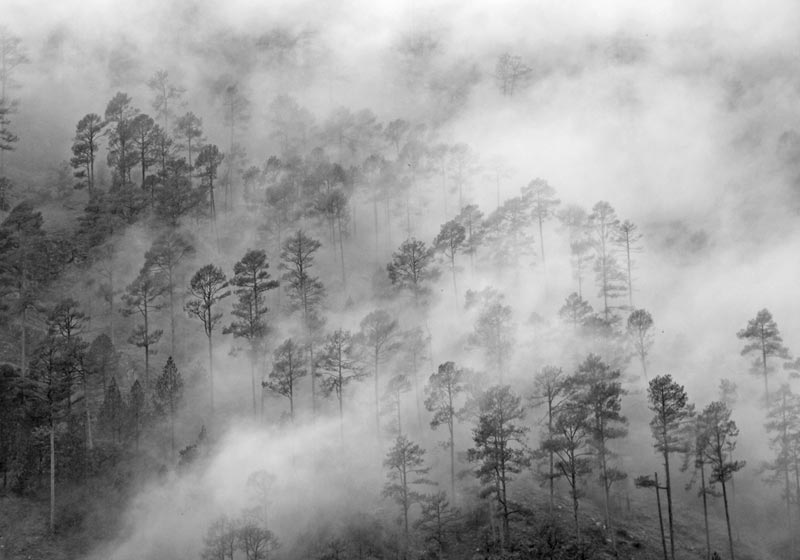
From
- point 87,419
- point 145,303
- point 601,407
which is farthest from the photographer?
point 145,303

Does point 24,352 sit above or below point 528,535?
above

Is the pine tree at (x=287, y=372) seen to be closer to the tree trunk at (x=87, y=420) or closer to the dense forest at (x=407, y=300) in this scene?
the dense forest at (x=407, y=300)

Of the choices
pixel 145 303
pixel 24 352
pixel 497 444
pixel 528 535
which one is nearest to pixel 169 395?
pixel 145 303

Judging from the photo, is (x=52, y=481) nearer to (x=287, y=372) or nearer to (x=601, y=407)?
(x=287, y=372)

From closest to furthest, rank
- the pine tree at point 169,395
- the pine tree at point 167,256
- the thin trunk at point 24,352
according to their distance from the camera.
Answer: the pine tree at point 169,395 → the thin trunk at point 24,352 → the pine tree at point 167,256

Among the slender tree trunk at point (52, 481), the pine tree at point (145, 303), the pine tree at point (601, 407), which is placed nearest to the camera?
the pine tree at point (601, 407)

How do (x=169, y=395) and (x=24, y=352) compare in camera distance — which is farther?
(x=24, y=352)

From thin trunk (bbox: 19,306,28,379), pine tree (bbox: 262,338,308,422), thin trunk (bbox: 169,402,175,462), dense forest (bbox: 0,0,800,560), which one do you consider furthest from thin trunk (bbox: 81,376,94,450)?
pine tree (bbox: 262,338,308,422)

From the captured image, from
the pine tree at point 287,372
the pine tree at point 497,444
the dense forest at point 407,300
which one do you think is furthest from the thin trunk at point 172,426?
the pine tree at point 497,444

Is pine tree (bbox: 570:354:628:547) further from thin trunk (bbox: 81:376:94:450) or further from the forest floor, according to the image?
thin trunk (bbox: 81:376:94:450)
